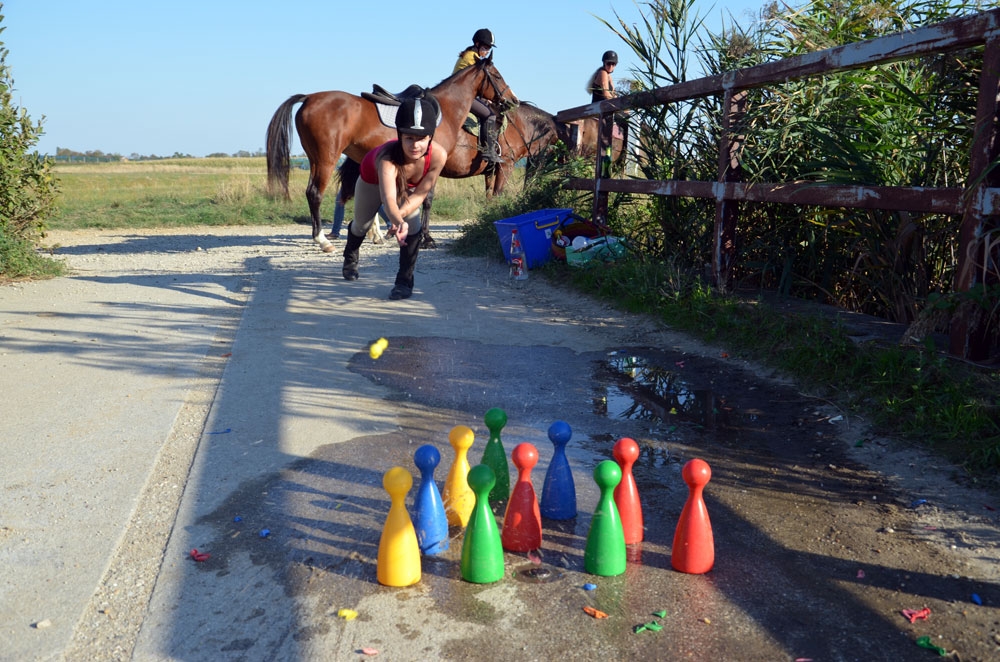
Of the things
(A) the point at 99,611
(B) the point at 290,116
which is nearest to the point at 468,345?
(A) the point at 99,611

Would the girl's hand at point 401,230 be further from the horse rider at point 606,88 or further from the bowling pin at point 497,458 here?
the bowling pin at point 497,458

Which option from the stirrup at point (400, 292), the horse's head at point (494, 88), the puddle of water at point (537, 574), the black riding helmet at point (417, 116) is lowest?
the puddle of water at point (537, 574)

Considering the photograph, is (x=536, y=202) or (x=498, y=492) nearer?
(x=498, y=492)

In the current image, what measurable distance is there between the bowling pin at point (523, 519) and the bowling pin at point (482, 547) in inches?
6.4

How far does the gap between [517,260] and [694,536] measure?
5.71 m

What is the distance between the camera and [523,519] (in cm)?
263

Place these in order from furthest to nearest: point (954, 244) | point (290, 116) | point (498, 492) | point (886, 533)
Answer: point (290, 116) < point (954, 244) < point (498, 492) < point (886, 533)

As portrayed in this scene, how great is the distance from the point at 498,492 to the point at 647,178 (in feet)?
14.9

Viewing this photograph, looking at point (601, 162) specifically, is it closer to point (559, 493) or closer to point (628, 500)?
point (559, 493)

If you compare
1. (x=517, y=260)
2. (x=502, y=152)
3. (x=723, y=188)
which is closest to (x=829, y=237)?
(x=723, y=188)

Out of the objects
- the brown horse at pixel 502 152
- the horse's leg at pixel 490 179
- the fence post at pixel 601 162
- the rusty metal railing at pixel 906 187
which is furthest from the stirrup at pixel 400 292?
the horse's leg at pixel 490 179

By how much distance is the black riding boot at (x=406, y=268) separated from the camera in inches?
269

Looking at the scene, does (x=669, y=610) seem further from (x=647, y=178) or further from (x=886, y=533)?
(x=647, y=178)

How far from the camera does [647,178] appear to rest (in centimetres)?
693
